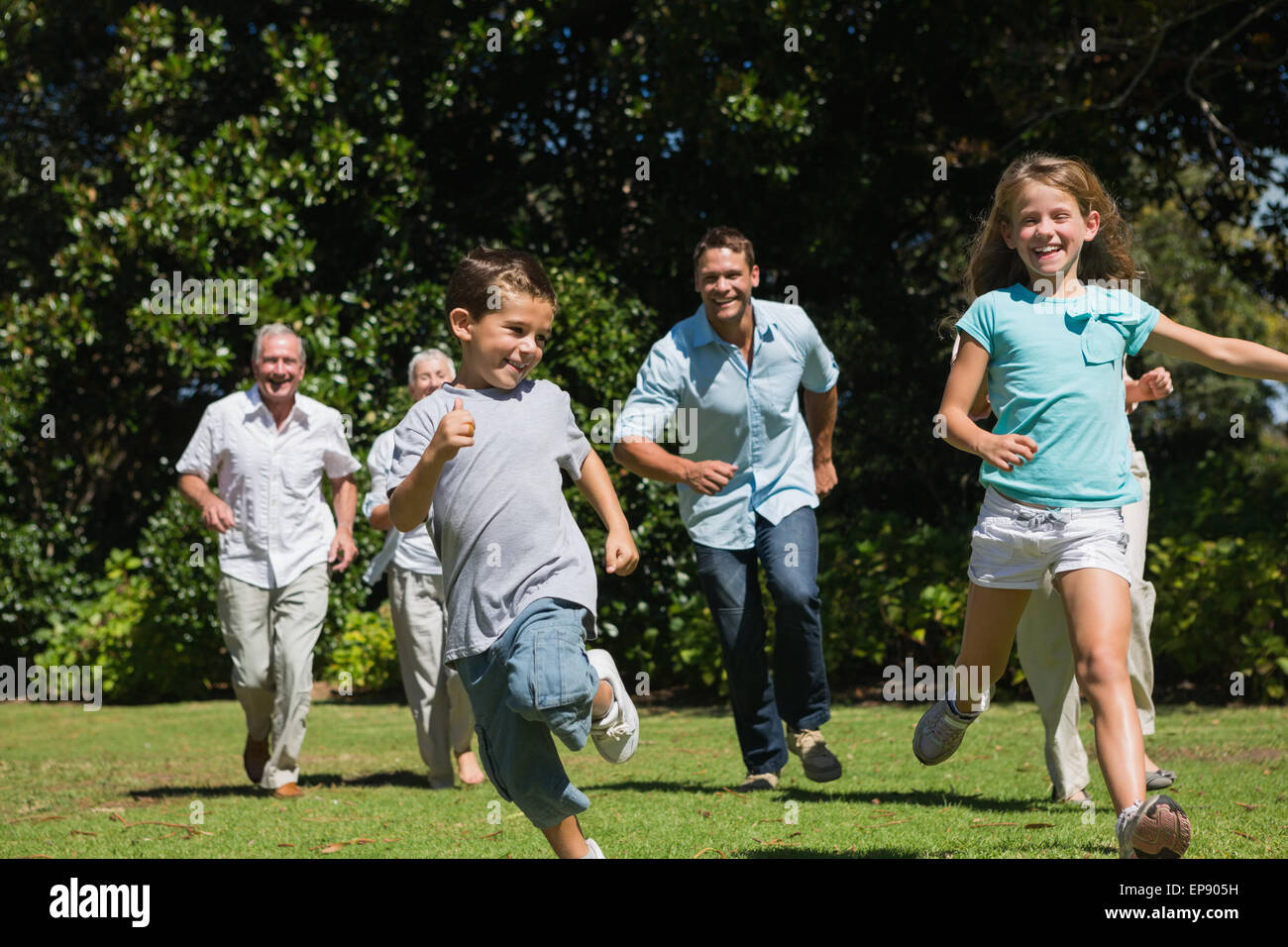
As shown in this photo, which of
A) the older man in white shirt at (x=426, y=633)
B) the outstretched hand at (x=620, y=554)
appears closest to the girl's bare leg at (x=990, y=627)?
the outstretched hand at (x=620, y=554)

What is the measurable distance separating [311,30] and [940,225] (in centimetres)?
643

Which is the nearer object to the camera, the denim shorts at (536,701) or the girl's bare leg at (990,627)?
the denim shorts at (536,701)

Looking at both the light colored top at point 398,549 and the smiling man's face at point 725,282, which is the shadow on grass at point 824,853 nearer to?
the smiling man's face at point 725,282

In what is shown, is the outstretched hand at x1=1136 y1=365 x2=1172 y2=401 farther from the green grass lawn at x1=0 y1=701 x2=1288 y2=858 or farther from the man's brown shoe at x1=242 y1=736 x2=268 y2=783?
the man's brown shoe at x1=242 y1=736 x2=268 y2=783

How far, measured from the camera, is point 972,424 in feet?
12.3

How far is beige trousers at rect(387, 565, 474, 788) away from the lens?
263 inches

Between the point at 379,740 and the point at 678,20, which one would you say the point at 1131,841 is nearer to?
the point at 379,740

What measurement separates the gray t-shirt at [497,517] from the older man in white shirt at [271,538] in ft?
9.81

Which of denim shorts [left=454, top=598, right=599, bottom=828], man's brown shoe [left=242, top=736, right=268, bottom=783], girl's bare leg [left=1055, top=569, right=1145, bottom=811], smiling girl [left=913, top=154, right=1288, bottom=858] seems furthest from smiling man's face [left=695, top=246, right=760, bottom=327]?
man's brown shoe [left=242, top=736, right=268, bottom=783]

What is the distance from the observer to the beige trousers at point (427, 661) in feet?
21.9

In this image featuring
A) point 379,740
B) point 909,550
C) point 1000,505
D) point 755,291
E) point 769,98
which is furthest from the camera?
point 755,291

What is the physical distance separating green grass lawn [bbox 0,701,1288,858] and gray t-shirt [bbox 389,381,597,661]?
127cm

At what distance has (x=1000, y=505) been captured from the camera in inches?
156

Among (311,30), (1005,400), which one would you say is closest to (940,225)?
(311,30)
